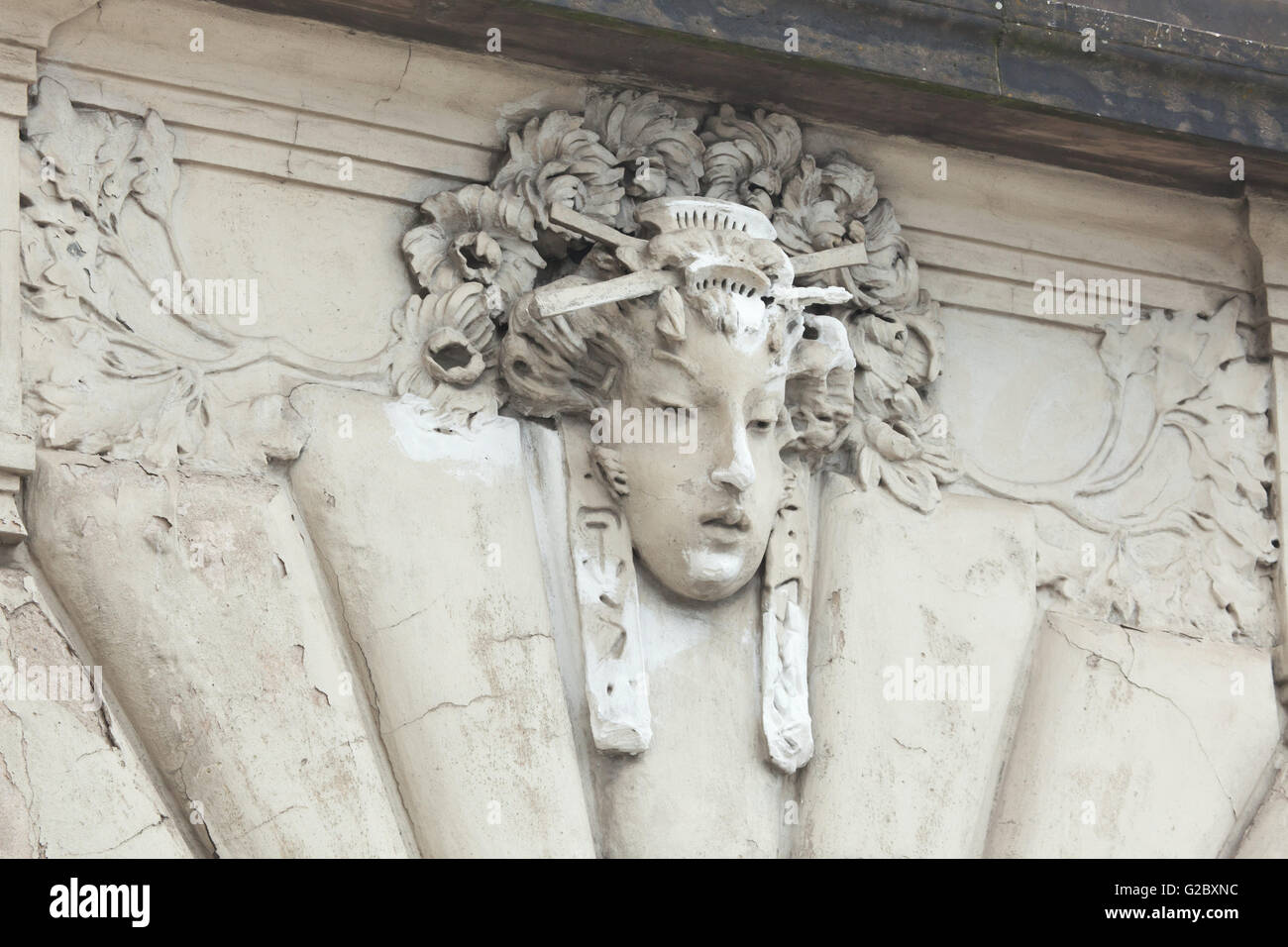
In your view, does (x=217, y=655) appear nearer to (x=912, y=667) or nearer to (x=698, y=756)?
(x=698, y=756)

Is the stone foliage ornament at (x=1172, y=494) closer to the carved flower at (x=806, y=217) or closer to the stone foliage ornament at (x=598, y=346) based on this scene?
the stone foliage ornament at (x=598, y=346)

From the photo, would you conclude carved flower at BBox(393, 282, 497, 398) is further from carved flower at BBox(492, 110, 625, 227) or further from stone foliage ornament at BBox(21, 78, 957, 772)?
carved flower at BBox(492, 110, 625, 227)

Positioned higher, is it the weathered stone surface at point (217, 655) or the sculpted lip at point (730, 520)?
the sculpted lip at point (730, 520)

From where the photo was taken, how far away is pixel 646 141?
5.06 meters

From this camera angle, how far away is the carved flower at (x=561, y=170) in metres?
4.94

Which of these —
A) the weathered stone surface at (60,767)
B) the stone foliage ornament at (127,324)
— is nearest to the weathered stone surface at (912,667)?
the stone foliage ornament at (127,324)

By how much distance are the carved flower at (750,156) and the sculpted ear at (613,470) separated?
25.0 inches

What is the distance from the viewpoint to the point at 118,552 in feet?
14.4

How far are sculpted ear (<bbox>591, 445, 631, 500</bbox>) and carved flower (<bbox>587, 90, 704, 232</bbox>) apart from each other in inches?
21.6

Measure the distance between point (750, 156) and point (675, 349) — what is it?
571mm

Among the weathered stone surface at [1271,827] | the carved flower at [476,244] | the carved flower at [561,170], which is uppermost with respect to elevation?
the carved flower at [561,170]

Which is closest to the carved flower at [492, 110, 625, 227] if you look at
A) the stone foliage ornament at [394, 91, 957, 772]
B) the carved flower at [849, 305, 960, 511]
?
the stone foliage ornament at [394, 91, 957, 772]

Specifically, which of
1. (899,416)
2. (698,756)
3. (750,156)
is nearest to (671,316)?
(750,156)

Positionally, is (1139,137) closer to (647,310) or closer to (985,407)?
(985,407)
